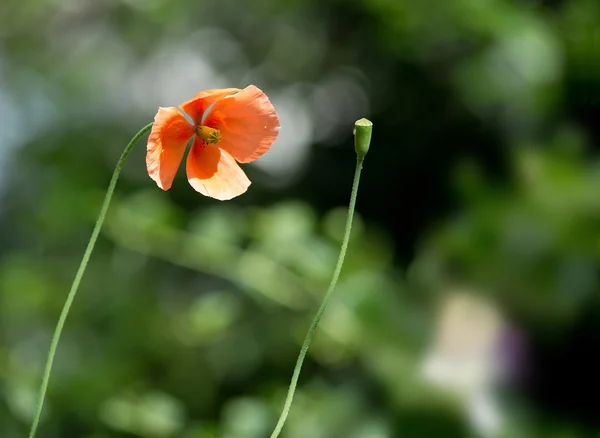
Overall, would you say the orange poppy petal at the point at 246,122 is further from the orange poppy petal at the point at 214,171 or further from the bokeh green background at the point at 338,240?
the bokeh green background at the point at 338,240

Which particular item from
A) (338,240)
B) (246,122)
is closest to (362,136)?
(246,122)

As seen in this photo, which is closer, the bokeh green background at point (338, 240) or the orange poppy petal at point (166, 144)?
the orange poppy petal at point (166, 144)

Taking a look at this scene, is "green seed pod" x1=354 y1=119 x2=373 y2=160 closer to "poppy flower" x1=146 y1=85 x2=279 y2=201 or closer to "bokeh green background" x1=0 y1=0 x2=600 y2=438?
"poppy flower" x1=146 y1=85 x2=279 y2=201

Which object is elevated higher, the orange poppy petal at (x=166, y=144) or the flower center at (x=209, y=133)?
the flower center at (x=209, y=133)

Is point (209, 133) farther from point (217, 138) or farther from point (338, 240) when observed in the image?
point (338, 240)

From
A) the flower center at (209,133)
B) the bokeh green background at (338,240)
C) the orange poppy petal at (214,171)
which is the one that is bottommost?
the orange poppy petal at (214,171)

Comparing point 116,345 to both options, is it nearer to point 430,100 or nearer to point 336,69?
point 430,100

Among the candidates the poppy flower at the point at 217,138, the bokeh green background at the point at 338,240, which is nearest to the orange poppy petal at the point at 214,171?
the poppy flower at the point at 217,138

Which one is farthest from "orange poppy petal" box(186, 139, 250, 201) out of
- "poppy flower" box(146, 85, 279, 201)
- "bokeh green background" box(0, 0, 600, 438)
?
"bokeh green background" box(0, 0, 600, 438)
